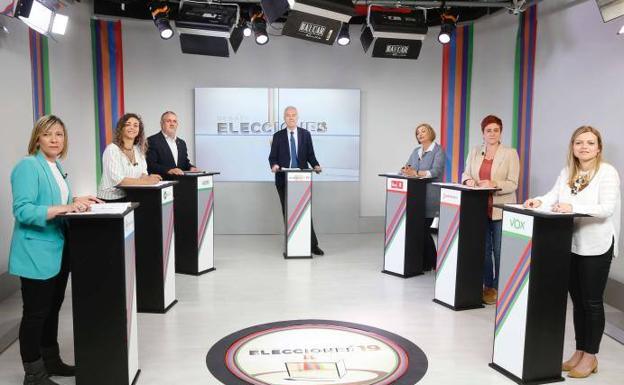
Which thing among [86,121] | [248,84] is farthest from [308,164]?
[86,121]

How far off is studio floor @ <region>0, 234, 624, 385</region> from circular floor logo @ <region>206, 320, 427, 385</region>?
0.11 meters

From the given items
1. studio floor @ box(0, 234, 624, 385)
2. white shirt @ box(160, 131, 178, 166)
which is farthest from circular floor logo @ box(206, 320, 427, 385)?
white shirt @ box(160, 131, 178, 166)

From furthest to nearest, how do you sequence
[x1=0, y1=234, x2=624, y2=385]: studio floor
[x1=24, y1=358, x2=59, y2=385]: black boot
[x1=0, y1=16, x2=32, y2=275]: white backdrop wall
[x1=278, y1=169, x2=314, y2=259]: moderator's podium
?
[x1=278, y1=169, x2=314, y2=259]: moderator's podium → [x1=0, y1=16, x2=32, y2=275]: white backdrop wall → [x1=0, y1=234, x2=624, y2=385]: studio floor → [x1=24, y1=358, x2=59, y2=385]: black boot

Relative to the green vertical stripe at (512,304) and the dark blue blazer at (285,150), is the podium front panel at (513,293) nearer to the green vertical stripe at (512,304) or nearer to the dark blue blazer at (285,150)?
the green vertical stripe at (512,304)

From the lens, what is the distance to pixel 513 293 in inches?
121

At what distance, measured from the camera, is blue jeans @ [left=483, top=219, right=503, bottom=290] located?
4371 millimetres

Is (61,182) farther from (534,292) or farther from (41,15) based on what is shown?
(534,292)

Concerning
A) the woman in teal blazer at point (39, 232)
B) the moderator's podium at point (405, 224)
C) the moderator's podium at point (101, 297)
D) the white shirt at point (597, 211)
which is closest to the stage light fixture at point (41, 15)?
the woman in teal blazer at point (39, 232)

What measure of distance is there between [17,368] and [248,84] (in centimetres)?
521

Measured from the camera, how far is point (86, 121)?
693 centimetres

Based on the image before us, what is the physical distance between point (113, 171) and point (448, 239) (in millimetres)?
2739

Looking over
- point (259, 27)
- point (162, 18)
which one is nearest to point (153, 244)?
point (162, 18)

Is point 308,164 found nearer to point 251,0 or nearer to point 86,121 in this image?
point 251,0

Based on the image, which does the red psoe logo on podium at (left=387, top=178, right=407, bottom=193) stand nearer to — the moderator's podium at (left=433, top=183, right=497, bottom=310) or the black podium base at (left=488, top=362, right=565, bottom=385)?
the moderator's podium at (left=433, top=183, right=497, bottom=310)
